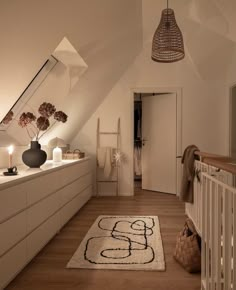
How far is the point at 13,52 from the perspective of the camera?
1.96m

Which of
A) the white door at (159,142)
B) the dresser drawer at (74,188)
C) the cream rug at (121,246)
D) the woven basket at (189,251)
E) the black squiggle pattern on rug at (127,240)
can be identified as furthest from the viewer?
the white door at (159,142)

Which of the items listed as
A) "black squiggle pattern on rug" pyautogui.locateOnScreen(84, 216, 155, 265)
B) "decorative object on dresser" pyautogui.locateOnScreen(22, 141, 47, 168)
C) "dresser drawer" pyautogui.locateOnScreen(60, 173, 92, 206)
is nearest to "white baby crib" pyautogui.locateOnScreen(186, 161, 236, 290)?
"black squiggle pattern on rug" pyautogui.locateOnScreen(84, 216, 155, 265)

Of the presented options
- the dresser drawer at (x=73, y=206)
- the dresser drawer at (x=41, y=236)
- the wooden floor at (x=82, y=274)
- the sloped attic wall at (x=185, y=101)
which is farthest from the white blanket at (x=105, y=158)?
the dresser drawer at (x=41, y=236)

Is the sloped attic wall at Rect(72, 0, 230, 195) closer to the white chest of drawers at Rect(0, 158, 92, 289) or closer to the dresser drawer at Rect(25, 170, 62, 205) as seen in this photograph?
the white chest of drawers at Rect(0, 158, 92, 289)

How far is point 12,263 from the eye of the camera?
1.81m

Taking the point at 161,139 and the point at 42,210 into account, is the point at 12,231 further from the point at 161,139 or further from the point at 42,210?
the point at 161,139

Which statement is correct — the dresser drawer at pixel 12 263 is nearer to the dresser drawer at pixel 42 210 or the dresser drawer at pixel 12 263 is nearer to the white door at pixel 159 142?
the dresser drawer at pixel 42 210

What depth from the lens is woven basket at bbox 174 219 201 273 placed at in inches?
78.8

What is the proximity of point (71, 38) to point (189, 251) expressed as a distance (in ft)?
6.99

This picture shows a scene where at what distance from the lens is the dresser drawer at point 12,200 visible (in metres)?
1.66

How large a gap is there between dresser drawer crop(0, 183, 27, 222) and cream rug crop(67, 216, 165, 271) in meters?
0.65

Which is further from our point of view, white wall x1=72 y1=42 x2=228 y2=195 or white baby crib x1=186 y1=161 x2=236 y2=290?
white wall x1=72 y1=42 x2=228 y2=195

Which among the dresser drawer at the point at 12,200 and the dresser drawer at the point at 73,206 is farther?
the dresser drawer at the point at 73,206

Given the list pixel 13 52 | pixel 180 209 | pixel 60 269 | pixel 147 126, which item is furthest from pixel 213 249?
pixel 147 126
